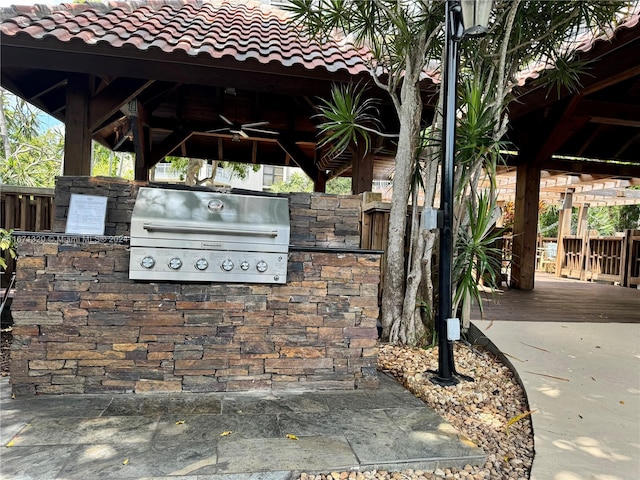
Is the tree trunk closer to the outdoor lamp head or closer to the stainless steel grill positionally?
the outdoor lamp head

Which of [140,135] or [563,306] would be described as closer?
[563,306]

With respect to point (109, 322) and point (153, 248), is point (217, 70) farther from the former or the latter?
point (109, 322)

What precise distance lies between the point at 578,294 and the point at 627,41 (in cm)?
407

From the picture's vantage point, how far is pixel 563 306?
475 cm

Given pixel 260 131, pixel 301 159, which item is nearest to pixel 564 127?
pixel 301 159

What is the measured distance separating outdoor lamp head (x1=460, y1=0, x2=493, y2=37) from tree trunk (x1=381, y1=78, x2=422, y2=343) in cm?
97

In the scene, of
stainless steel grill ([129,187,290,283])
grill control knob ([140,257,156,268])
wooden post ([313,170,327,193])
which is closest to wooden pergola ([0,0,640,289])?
wooden post ([313,170,327,193])

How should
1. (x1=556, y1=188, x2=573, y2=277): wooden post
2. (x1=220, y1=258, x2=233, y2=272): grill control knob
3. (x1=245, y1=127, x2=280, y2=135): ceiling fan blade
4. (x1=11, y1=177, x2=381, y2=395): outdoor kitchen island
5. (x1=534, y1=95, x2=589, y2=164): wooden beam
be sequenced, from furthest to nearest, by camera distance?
(x1=556, y1=188, x2=573, y2=277): wooden post < (x1=245, y1=127, x2=280, y2=135): ceiling fan blade < (x1=534, y1=95, x2=589, y2=164): wooden beam < (x1=220, y1=258, x2=233, y2=272): grill control knob < (x1=11, y1=177, x2=381, y2=395): outdoor kitchen island

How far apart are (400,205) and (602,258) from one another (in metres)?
7.13

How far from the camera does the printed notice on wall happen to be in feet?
7.39

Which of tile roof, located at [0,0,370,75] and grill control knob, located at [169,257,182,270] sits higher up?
tile roof, located at [0,0,370,75]

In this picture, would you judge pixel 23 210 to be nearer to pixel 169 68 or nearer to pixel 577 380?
pixel 169 68

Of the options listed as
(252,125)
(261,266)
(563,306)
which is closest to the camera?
(261,266)

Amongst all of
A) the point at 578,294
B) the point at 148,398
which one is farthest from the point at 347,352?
the point at 578,294
